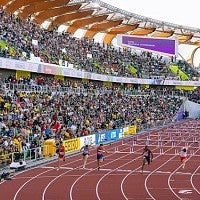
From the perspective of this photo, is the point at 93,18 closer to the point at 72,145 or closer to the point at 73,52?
the point at 73,52

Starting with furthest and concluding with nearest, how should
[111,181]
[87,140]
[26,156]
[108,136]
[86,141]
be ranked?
[108,136] → [87,140] → [86,141] → [26,156] → [111,181]

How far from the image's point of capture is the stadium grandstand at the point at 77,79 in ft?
80.1

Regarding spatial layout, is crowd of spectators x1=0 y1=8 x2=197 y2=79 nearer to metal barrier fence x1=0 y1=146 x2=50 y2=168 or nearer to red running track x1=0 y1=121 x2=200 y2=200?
metal barrier fence x1=0 y1=146 x2=50 y2=168

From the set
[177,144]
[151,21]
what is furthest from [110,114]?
[151,21]

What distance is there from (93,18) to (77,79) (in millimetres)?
17457

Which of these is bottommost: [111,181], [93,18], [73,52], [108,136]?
[108,136]

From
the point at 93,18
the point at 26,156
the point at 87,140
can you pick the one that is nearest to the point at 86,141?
the point at 87,140

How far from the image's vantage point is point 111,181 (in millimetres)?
17484

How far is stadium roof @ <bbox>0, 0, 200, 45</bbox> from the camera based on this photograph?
47781mm

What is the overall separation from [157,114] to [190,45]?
37952mm

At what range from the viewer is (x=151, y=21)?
200ft

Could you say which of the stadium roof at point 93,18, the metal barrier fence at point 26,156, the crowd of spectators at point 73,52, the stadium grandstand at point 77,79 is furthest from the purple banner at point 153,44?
the metal barrier fence at point 26,156

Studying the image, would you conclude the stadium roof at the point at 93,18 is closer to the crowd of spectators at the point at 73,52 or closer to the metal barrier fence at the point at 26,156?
the crowd of spectators at the point at 73,52

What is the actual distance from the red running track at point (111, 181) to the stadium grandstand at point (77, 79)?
7.17ft
